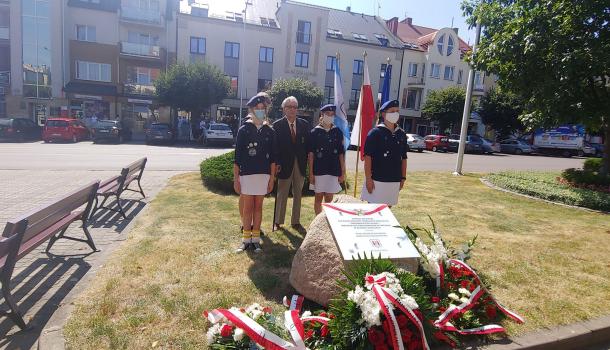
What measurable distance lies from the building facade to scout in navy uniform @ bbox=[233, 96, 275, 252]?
3001 centimetres

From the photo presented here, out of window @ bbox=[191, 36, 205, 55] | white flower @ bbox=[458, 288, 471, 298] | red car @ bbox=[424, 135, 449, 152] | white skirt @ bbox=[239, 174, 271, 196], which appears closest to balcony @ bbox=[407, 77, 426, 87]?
red car @ bbox=[424, 135, 449, 152]

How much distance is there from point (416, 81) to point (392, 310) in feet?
146

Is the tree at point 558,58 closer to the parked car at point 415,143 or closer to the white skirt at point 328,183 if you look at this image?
the white skirt at point 328,183

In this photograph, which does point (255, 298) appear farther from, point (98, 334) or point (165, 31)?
point (165, 31)

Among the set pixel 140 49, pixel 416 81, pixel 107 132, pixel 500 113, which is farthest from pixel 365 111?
pixel 416 81

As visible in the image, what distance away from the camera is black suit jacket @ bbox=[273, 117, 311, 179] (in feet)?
19.3

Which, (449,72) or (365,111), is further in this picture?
(449,72)

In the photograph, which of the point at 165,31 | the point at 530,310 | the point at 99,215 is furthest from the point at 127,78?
the point at 530,310

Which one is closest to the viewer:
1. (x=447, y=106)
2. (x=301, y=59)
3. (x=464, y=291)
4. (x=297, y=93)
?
(x=464, y=291)

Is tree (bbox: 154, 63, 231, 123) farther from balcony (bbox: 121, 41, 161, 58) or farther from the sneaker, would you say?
the sneaker

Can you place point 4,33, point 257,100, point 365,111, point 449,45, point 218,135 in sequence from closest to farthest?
point 257,100
point 365,111
point 218,135
point 4,33
point 449,45

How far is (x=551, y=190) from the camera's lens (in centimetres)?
1058

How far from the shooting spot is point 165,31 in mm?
37281

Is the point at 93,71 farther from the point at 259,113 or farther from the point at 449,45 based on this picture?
the point at 259,113
